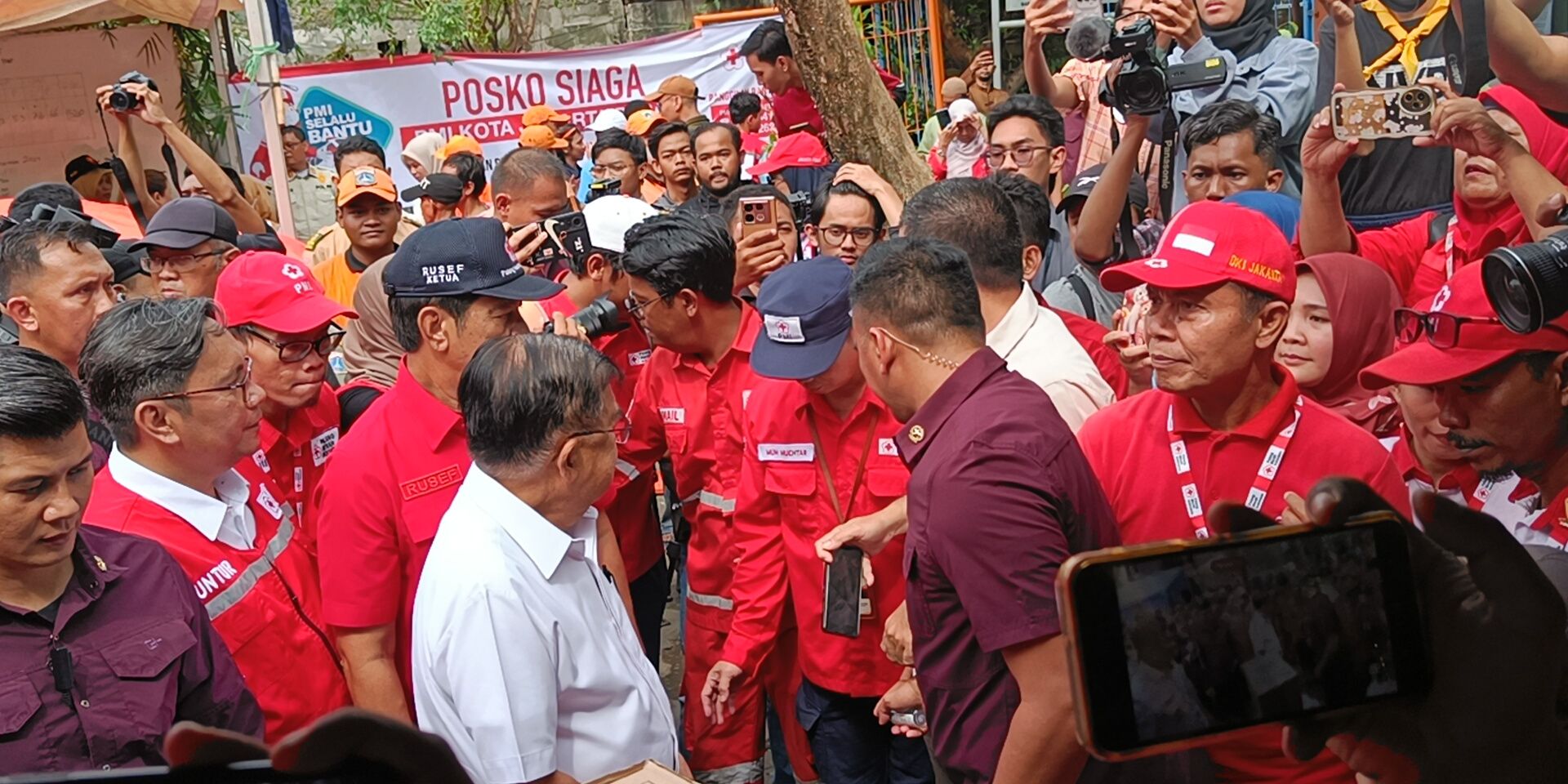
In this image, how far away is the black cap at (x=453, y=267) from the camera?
10.6 ft

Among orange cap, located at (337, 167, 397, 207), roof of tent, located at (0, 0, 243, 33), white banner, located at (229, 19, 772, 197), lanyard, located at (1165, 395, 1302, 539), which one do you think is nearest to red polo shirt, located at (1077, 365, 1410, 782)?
lanyard, located at (1165, 395, 1302, 539)

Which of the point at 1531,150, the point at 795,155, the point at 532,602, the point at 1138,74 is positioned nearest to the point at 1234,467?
the point at 532,602

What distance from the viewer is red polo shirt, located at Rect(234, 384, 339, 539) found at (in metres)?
3.63

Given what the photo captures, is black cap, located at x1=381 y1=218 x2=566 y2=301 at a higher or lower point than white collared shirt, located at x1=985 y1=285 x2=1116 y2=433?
higher

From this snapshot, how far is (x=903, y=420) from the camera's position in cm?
279

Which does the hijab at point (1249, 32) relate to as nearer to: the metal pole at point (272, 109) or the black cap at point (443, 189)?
the black cap at point (443, 189)

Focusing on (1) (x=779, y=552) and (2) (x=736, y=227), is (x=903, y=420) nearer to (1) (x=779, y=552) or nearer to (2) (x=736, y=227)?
(1) (x=779, y=552)

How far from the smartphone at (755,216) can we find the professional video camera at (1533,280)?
2946 millimetres

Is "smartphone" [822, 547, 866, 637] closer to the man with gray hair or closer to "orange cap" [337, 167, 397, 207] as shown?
the man with gray hair

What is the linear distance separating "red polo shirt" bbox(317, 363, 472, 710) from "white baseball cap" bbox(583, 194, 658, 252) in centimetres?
147

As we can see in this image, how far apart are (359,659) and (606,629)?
0.71 m

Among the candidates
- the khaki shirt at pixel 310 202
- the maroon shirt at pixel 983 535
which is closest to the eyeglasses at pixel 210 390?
the maroon shirt at pixel 983 535

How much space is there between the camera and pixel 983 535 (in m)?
2.30

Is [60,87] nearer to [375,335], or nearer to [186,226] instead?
[186,226]
